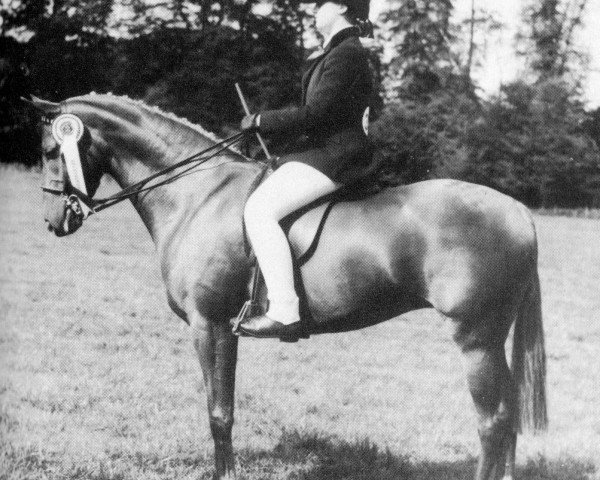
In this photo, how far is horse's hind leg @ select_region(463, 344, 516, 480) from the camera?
168 inches

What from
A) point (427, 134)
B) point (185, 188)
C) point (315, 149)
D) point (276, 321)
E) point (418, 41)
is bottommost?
point (427, 134)

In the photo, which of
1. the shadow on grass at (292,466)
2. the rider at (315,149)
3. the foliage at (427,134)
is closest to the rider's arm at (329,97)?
the rider at (315,149)

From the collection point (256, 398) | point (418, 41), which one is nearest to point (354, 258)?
point (256, 398)

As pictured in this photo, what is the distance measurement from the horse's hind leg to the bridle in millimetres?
2169

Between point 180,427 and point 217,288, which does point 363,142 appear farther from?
point 180,427

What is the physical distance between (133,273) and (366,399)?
747 cm

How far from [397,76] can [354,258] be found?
4053cm

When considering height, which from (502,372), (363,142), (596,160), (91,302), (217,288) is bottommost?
(596,160)

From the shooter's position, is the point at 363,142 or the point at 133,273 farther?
the point at 133,273

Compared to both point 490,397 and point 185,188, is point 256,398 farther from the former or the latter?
point 490,397

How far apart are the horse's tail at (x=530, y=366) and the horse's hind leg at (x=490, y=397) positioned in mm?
329

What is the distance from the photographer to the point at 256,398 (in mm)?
6363

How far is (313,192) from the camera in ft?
14.3

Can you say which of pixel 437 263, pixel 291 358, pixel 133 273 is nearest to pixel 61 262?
pixel 133 273
